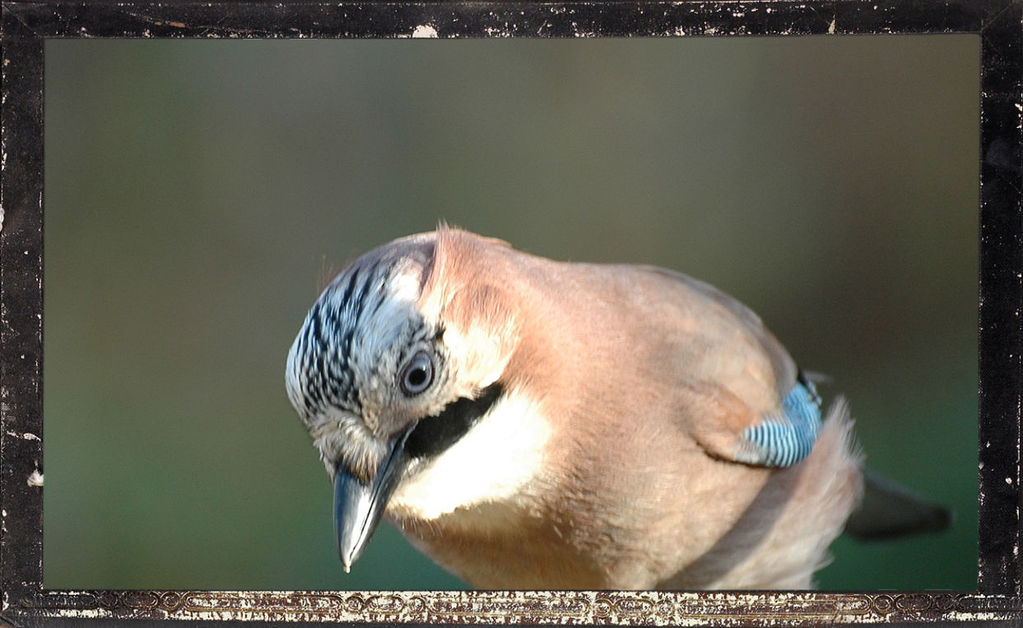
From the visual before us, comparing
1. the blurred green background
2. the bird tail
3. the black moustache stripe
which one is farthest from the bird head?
the bird tail

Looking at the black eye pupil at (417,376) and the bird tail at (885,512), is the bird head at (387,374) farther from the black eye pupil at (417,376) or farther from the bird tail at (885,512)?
the bird tail at (885,512)

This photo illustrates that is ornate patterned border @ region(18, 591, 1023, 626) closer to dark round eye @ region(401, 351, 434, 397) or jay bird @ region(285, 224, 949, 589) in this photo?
jay bird @ region(285, 224, 949, 589)

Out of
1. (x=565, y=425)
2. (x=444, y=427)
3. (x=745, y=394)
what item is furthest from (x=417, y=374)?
(x=745, y=394)

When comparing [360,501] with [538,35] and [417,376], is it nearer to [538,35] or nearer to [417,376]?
[417,376]

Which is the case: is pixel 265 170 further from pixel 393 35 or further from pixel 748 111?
pixel 748 111

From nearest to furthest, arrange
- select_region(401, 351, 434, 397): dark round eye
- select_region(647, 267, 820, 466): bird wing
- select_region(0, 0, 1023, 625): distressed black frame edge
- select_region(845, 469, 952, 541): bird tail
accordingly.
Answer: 1. select_region(401, 351, 434, 397): dark round eye
2. select_region(0, 0, 1023, 625): distressed black frame edge
3. select_region(647, 267, 820, 466): bird wing
4. select_region(845, 469, 952, 541): bird tail

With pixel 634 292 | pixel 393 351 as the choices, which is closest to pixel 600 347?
pixel 634 292
